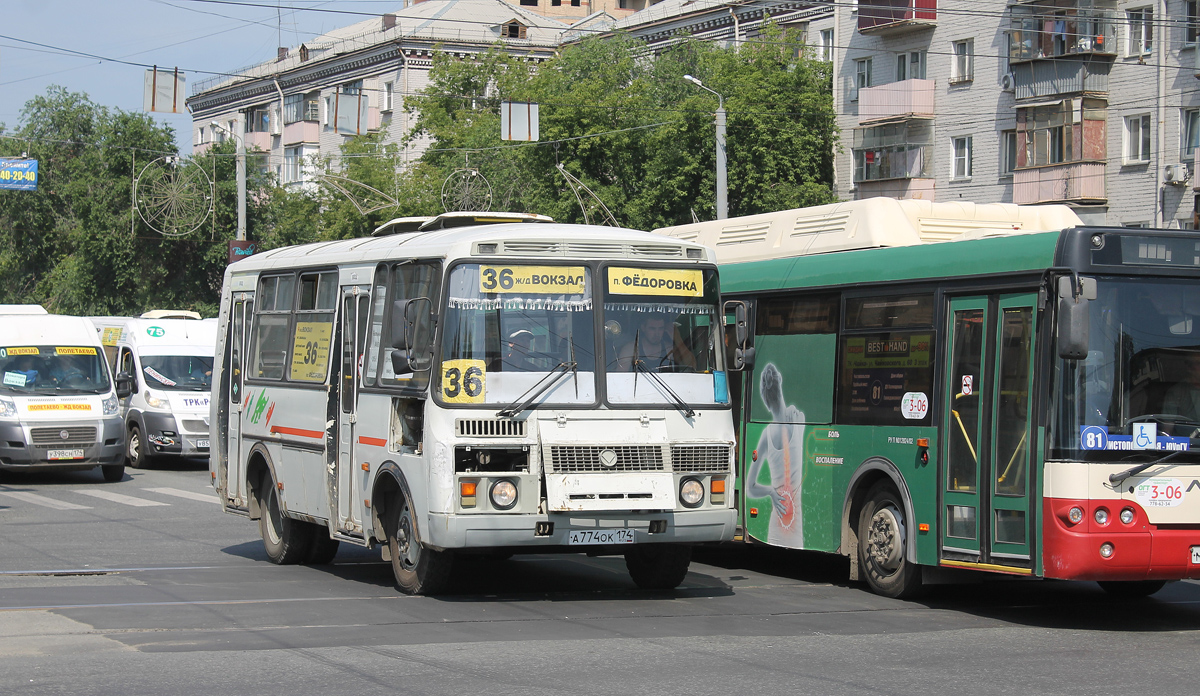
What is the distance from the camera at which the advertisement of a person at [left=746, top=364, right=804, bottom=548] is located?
1277 centimetres

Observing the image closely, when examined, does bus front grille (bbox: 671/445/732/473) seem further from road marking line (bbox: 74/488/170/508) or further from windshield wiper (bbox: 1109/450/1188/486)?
road marking line (bbox: 74/488/170/508)

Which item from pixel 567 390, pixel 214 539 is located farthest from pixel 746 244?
pixel 214 539

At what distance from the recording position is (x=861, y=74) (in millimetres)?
48000

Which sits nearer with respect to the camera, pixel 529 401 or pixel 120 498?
pixel 529 401

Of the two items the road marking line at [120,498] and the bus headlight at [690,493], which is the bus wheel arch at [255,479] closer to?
the bus headlight at [690,493]

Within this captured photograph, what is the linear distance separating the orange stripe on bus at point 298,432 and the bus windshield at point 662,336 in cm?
298

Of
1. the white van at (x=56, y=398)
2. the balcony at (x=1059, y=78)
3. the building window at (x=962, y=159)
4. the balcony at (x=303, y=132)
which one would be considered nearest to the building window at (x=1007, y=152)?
the balcony at (x=1059, y=78)

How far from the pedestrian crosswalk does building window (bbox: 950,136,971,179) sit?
91.5 ft

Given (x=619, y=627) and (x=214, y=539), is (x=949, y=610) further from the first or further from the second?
(x=214, y=539)

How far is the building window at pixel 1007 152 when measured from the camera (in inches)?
1638

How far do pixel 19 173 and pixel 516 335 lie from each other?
30256 millimetres

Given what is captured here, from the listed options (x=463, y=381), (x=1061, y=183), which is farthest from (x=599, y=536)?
(x=1061, y=183)

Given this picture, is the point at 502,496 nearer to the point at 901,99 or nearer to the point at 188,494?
the point at 188,494

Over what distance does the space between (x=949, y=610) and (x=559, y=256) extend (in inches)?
153
